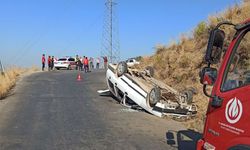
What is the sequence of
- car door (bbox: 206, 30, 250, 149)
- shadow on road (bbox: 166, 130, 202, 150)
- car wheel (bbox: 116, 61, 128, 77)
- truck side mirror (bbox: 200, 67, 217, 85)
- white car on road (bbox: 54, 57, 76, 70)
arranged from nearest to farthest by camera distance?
car door (bbox: 206, 30, 250, 149) → truck side mirror (bbox: 200, 67, 217, 85) → shadow on road (bbox: 166, 130, 202, 150) → car wheel (bbox: 116, 61, 128, 77) → white car on road (bbox: 54, 57, 76, 70)

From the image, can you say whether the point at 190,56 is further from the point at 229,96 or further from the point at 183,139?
the point at 229,96

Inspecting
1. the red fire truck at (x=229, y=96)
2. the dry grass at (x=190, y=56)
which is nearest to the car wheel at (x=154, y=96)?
the dry grass at (x=190, y=56)

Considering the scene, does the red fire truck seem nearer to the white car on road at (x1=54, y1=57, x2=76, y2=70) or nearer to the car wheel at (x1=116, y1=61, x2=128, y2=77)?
Answer: the car wheel at (x1=116, y1=61, x2=128, y2=77)

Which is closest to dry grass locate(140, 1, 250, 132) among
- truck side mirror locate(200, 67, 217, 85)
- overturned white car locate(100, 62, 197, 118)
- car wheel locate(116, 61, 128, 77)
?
overturned white car locate(100, 62, 197, 118)

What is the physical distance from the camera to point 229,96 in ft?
16.1

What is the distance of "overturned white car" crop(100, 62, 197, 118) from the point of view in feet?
45.1

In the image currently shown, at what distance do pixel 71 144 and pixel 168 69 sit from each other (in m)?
12.3

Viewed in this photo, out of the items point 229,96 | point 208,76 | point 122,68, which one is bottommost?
point 122,68

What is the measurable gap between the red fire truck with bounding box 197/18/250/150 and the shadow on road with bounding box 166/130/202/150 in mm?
3955

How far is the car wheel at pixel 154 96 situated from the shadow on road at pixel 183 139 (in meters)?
2.37

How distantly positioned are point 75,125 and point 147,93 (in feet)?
11.0

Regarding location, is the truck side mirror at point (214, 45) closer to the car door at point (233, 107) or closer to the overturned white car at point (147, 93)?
the car door at point (233, 107)

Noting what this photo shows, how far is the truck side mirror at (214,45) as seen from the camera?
5227mm

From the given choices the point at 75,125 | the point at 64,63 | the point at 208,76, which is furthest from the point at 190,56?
the point at 64,63
